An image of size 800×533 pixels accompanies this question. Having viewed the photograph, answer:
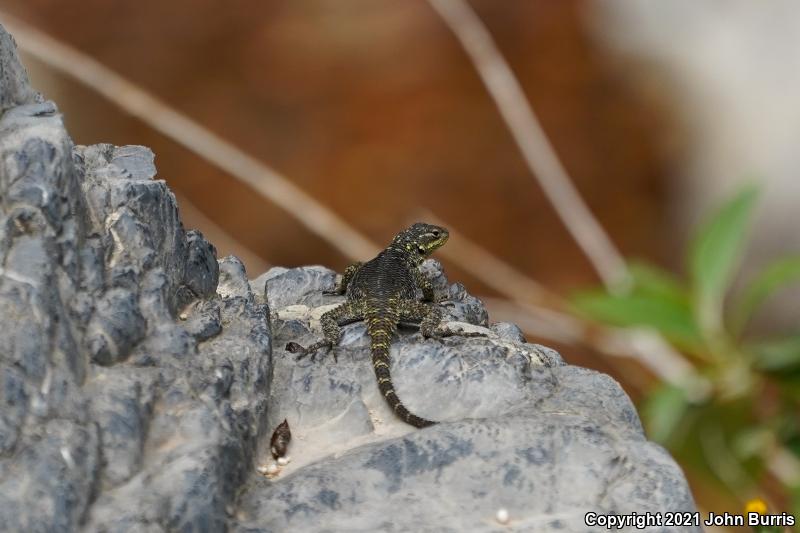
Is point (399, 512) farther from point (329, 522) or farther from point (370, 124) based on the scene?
point (370, 124)

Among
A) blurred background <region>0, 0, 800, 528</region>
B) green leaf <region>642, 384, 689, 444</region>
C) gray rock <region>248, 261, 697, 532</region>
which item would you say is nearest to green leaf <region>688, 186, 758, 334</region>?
green leaf <region>642, 384, 689, 444</region>

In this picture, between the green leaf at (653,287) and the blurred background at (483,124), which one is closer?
the green leaf at (653,287)

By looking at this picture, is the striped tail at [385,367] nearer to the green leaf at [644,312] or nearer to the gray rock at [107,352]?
the gray rock at [107,352]

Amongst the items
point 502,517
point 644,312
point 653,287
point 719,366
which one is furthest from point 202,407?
point 719,366

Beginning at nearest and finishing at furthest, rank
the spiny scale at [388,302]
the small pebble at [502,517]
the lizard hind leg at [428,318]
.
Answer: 1. the small pebble at [502,517]
2. the spiny scale at [388,302]
3. the lizard hind leg at [428,318]

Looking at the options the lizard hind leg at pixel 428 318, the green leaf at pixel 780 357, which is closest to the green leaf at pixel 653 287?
the green leaf at pixel 780 357

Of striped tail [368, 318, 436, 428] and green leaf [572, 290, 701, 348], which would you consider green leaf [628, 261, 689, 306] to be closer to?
green leaf [572, 290, 701, 348]
